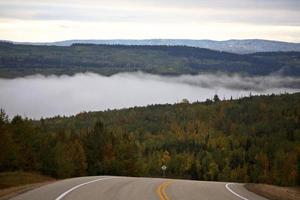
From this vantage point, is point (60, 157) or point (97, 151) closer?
point (60, 157)

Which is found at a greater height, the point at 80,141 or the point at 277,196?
the point at 277,196

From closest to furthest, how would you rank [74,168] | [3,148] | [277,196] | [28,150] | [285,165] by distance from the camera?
1. [277,196]
2. [3,148]
3. [28,150]
4. [74,168]
5. [285,165]

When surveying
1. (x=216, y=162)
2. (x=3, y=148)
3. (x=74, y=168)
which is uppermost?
(x=3, y=148)

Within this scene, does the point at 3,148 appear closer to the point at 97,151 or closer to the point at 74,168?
the point at 74,168

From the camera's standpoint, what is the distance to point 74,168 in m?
67.7

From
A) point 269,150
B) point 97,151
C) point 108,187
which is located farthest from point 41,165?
point 269,150

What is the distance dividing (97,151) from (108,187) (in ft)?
172

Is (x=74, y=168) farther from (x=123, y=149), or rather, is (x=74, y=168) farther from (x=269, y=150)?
(x=269, y=150)

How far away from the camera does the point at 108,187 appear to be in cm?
2588

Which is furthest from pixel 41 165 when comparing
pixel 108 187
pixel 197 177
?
pixel 197 177

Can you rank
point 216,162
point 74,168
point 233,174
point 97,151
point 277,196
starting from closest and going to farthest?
point 277,196
point 74,168
point 97,151
point 233,174
point 216,162

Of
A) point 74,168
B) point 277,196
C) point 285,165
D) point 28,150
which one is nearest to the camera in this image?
point 277,196

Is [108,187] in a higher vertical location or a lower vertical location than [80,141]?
higher

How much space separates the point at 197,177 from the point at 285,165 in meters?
27.2
